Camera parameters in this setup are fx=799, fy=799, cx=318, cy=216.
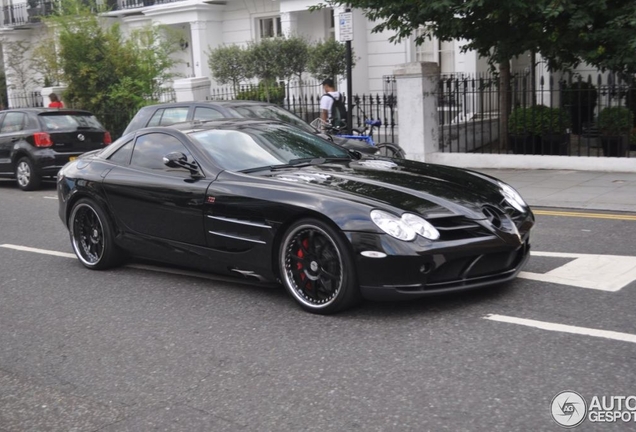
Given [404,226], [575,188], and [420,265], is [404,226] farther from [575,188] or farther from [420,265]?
[575,188]

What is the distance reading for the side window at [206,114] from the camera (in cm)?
1250

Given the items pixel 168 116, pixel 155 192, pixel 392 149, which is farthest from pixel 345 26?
pixel 155 192

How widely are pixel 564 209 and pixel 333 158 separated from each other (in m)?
4.47

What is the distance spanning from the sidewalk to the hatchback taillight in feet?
28.8

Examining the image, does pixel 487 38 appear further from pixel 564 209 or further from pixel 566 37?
pixel 564 209

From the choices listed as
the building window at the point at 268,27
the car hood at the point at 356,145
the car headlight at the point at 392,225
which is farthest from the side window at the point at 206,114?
the building window at the point at 268,27

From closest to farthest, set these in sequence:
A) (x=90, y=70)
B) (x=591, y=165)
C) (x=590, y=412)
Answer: (x=590, y=412)
(x=591, y=165)
(x=90, y=70)

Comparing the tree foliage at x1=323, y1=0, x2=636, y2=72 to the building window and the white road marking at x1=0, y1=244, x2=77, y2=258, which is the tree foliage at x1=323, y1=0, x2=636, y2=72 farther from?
the building window

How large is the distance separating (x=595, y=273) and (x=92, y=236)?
4.78 m

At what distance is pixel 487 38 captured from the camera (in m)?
15.4

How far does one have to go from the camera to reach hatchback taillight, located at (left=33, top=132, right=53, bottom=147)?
52.9 feet

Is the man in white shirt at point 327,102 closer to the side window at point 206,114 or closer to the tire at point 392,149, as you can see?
the tire at point 392,149

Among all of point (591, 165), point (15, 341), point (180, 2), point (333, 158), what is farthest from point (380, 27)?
point (180, 2)

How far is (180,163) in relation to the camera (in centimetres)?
685
